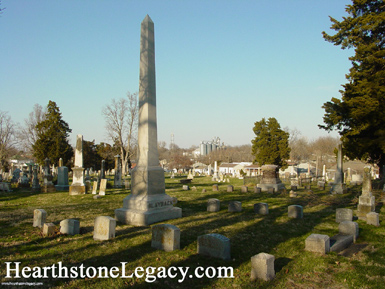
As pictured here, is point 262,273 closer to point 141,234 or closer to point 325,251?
point 325,251

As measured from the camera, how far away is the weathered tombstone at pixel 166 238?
229 inches

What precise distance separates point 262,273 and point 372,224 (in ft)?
20.9

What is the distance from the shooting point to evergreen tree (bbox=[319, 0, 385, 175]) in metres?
16.0

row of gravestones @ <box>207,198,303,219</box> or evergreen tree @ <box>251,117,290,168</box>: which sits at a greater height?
evergreen tree @ <box>251,117,290,168</box>

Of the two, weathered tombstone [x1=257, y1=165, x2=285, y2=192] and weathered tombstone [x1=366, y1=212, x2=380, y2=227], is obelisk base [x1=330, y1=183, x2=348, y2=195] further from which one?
weathered tombstone [x1=366, y1=212, x2=380, y2=227]

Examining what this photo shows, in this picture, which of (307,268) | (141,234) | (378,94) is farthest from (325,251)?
(378,94)

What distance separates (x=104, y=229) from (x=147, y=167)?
2.57m

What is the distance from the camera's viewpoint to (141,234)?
23.2 feet

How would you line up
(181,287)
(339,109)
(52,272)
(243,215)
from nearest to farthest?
(181,287)
(52,272)
(243,215)
(339,109)

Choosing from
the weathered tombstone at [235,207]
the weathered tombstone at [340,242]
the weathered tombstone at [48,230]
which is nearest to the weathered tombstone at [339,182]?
the weathered tombstone at [235,207]

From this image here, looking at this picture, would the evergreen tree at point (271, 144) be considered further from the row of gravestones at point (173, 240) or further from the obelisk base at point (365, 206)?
the row of gravestones at point (173, 240)

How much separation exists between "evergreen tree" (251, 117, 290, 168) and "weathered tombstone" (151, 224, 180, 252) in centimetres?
2838

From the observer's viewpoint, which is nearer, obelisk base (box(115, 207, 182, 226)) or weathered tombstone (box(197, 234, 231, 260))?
weathered tombstone (box(197, 234, 231, 260))

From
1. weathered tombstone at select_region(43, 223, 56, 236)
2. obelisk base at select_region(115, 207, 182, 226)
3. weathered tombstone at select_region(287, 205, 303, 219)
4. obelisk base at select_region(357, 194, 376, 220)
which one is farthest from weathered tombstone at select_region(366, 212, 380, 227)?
weathered tombstone at select_region(43, 223, 56, 236)
